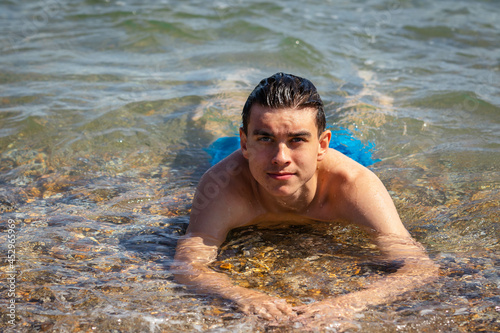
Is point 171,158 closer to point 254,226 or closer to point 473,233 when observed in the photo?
point 254,226

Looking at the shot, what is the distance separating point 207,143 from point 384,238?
2972mm

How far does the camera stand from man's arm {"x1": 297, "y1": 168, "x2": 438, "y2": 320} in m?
3.20

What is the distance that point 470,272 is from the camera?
3439 millimetres

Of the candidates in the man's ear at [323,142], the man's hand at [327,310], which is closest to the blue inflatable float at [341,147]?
the man's ear at [323,142]

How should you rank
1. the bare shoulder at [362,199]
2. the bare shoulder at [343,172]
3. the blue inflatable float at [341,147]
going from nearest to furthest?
the bare shoulder at [362,199]
the bare shoulder at [343,172]
the blue inflatable float at [341,147]

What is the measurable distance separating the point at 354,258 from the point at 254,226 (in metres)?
0.84

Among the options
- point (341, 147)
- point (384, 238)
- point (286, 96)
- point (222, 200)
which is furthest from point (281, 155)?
point (341, 147)

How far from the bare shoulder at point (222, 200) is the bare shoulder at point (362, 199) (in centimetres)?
63

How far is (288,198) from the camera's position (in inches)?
157

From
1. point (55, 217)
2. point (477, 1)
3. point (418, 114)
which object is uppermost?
point (477, 1)

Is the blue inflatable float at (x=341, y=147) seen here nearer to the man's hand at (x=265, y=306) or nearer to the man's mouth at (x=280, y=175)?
the man's mouth at (x=280, y=175)

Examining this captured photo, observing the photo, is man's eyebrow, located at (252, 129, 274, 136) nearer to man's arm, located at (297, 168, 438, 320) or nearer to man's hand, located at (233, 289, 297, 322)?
man's arm, located at (297, 168, 438, 320)

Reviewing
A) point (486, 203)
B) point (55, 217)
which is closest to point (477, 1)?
point (486, 203)

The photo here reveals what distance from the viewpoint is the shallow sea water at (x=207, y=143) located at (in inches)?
125
